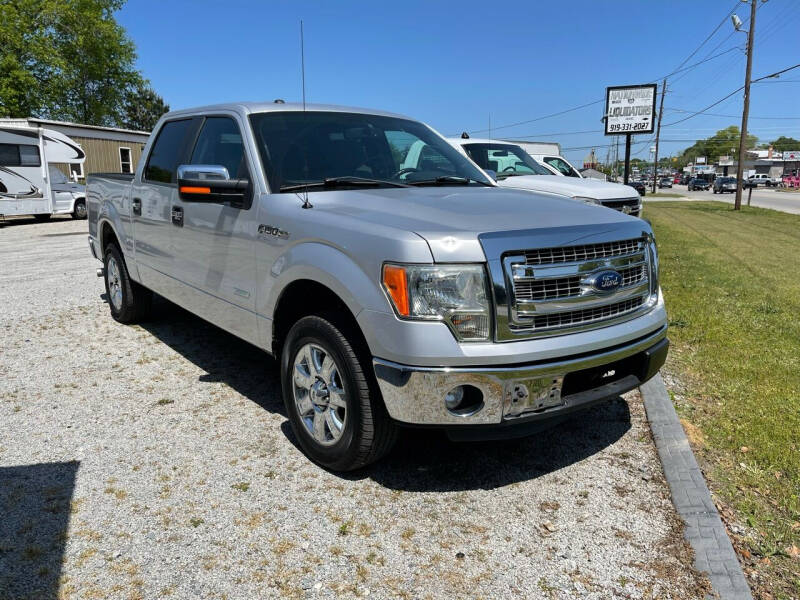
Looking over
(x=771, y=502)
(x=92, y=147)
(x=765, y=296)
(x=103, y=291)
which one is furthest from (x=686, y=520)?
(x=92, y=147)

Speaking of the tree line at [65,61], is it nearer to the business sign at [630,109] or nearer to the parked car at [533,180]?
the business sign at [630,109]

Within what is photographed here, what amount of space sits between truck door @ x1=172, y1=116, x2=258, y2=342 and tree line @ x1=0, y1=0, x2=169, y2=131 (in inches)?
1637

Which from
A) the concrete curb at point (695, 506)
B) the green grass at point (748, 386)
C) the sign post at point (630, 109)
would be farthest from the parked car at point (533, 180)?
the sign post at point (630, 109)

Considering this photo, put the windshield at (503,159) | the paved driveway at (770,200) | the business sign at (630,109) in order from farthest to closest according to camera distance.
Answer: the paved driveway at (770,200), the business sign at (630,109), the windshield at (503,159)

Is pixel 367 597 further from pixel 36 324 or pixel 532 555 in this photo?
pixel 36 324

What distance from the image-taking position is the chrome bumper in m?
2.71

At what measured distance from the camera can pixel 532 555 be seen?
8.70 feet

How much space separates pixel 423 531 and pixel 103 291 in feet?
22.2

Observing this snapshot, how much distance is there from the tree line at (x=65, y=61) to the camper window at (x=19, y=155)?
22.3m

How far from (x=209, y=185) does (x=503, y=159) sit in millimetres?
7785

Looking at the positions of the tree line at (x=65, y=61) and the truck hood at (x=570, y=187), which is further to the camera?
the tree line at (x=65, y=61)

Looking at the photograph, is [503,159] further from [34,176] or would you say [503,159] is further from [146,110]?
[146,110]

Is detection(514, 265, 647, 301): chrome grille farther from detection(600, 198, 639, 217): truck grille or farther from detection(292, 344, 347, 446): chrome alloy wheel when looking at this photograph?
detection(600, 198, 639, 217): truck grille

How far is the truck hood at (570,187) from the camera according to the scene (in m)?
8.74
